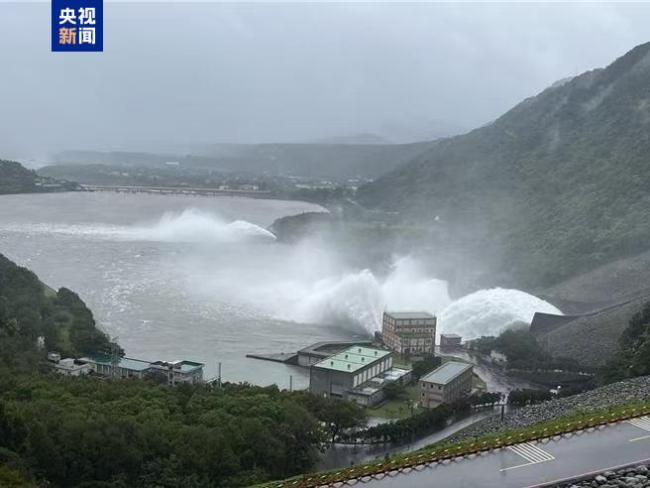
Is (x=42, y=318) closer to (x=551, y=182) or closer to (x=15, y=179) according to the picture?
(x=551, y=182)

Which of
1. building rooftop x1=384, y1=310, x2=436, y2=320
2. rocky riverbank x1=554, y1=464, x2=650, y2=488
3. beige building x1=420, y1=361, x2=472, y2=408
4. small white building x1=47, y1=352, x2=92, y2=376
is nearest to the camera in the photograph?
rocky riverbank x1=554, y1=464, x2=650, y2=488

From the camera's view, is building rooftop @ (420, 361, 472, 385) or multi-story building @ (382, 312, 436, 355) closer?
building rooftop @ (420, 361, 472, 385)

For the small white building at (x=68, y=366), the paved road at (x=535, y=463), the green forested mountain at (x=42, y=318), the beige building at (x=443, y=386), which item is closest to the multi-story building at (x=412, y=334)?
the beige building at (x=443, y=386)

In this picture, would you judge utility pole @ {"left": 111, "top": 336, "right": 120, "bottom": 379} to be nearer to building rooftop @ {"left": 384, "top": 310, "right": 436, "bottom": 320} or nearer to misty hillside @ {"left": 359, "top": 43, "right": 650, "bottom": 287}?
building rooftop @ {"left": 384, "top": 310, "right": 436, "bottom": 320}

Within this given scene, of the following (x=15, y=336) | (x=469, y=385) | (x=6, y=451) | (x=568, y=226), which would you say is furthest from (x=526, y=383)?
(x=568, y=226)

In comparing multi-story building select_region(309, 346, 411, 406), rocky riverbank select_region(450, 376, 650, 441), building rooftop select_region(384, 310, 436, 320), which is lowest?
multi-story building select_region(309, 346, 411, 406)

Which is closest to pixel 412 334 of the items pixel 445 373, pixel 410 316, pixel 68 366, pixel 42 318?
pixel 410 316

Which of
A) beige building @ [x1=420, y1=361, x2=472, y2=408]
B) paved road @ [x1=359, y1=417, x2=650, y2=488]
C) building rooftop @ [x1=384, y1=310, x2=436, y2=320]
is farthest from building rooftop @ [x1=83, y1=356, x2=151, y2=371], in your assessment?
paved road @ [x1=359, y1=417, x2=650, y2=488]
